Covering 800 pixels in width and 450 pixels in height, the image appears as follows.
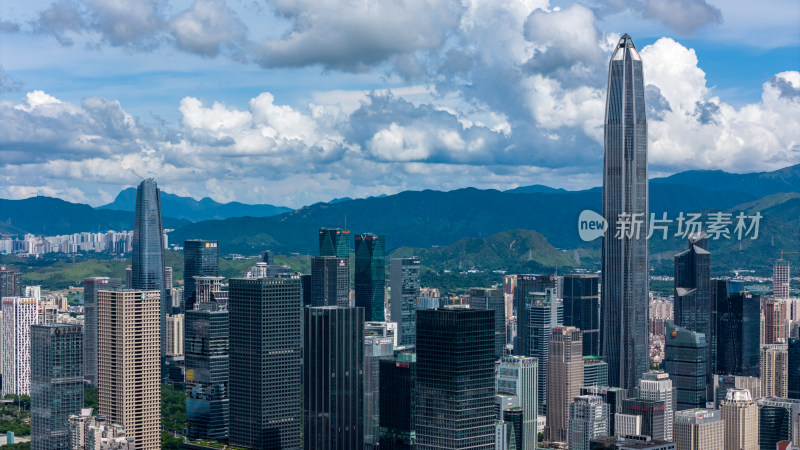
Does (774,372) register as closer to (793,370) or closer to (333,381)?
(793,370)

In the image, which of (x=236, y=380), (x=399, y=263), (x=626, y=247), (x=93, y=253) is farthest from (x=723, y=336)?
(x=93, y=253)

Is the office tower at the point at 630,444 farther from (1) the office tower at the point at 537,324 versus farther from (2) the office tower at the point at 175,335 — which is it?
(2) the office tower at the point at 175,335

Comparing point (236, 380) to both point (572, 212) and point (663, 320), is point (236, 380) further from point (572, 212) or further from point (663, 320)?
point (572, 212)

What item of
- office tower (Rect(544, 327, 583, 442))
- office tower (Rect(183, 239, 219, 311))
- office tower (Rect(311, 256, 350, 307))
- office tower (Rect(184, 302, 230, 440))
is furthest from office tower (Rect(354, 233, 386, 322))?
office tower (Rect(184, 302, 230, 440))

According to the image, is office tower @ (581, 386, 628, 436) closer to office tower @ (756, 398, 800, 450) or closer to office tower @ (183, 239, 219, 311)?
office tower @ (756, 398, 800, 450)

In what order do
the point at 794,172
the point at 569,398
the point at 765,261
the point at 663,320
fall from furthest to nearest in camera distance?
the point at 794,172
the point at 765,261
the point at 663,320
the point at 569,398

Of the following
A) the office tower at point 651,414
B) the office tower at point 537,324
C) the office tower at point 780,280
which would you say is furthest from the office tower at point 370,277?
the office tower at point 780,280

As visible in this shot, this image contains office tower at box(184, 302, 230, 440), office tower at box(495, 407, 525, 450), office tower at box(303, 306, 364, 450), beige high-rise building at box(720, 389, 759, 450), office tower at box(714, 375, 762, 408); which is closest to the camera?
office tower at box(495, 407, 525, 450)
